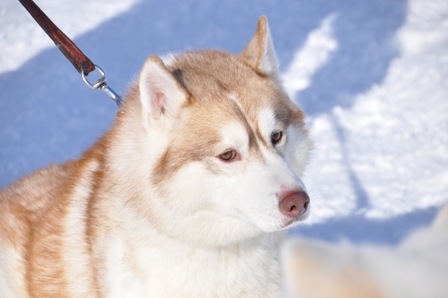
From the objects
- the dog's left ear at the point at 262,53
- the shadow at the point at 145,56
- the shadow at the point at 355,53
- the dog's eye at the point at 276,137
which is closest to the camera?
the dog's eye at the point at 276,137

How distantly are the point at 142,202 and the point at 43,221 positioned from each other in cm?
73

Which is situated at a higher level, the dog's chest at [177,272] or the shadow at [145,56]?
the shadow at [145,56]

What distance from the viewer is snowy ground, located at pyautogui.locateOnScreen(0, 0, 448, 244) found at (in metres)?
4.18

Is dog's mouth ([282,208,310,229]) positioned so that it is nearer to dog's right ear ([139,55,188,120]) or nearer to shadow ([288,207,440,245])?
dog's right ear ([139,55,188,120])

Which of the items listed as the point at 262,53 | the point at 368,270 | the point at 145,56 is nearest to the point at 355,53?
the point at 145,56

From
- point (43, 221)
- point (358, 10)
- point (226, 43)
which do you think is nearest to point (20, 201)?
point (43, 221)

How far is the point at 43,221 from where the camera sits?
118 inches

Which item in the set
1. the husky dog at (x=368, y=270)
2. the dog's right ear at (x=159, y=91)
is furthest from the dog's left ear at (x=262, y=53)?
the husky dog at (x=368, y=270)

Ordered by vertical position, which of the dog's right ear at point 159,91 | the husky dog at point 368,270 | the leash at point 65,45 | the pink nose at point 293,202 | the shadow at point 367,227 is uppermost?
the leash at point 65,45

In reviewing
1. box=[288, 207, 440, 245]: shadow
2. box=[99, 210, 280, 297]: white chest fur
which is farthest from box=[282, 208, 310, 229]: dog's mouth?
box=[288, 207, 440, 245]: shadow

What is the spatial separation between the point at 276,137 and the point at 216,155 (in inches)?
12.6

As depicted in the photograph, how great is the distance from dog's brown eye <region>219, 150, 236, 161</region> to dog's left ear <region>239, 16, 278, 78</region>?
20.8 inches

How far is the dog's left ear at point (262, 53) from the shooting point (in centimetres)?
280

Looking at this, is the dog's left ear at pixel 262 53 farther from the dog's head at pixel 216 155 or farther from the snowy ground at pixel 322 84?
the snowy ground at pixel 322 84
